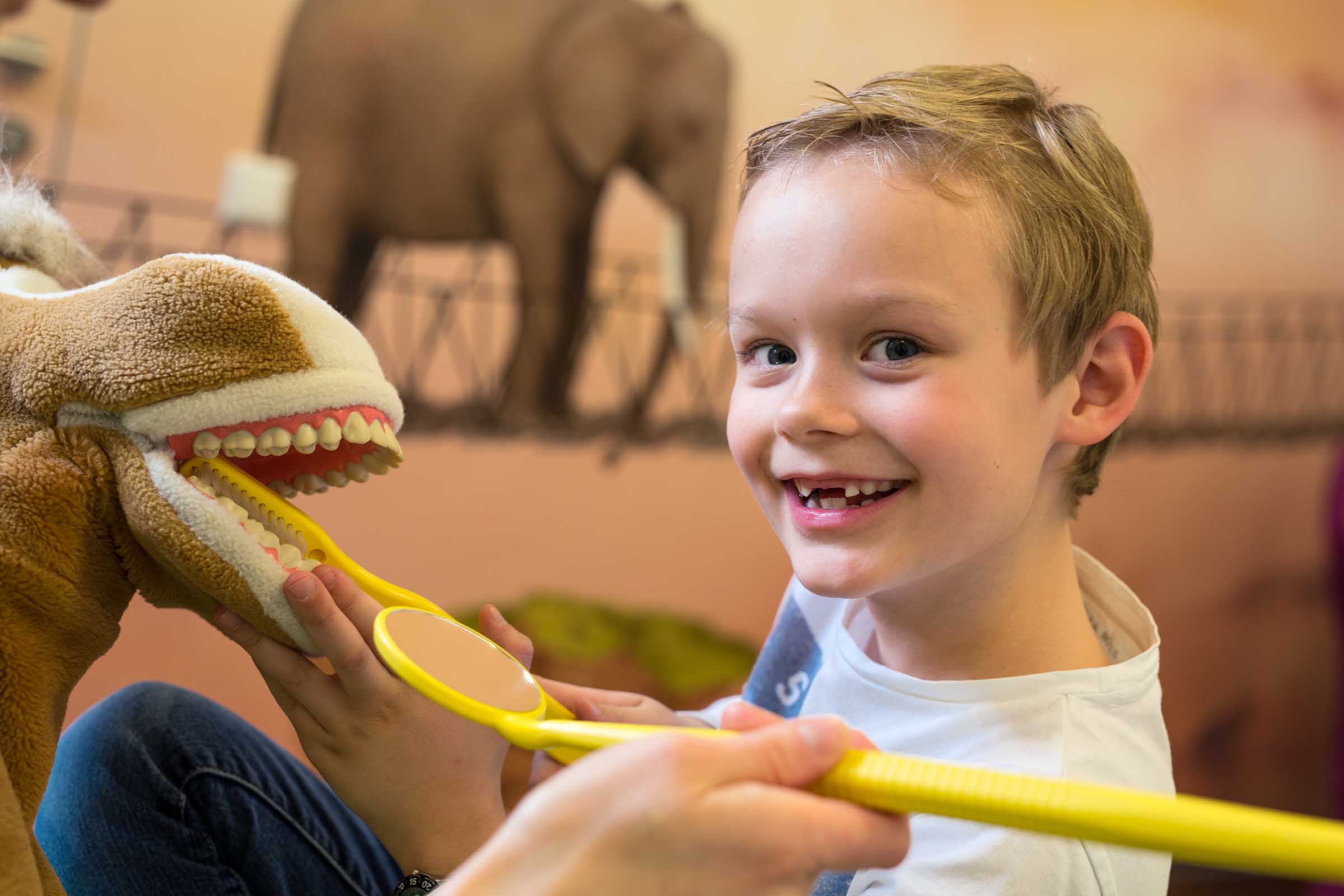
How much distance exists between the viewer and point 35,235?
665mm

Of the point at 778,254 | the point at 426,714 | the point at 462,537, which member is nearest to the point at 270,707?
the point at 462,537

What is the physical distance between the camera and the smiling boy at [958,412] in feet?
2.18

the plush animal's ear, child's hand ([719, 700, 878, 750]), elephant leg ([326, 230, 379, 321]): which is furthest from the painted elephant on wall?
child's hand ([719, 700, 878, 750])

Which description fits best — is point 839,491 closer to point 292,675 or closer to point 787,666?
point 787,666

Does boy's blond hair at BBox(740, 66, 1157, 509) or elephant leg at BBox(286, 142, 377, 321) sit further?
elephant leg at BBox(286, 142, 377, 321)

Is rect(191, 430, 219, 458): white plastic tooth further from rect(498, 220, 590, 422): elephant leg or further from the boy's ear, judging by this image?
rect(498, 220, 590, 422): elephant leg

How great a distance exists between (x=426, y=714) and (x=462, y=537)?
133 centimetres

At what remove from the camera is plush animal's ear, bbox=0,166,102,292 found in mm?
658

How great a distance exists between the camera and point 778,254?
0.70 metres

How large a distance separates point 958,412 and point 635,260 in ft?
4.87

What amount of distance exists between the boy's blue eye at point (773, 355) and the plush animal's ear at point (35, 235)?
437 mm

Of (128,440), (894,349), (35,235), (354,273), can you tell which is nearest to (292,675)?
(128,440)

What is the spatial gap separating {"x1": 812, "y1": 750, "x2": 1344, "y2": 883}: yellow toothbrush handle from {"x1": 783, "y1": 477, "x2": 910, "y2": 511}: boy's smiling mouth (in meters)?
0.30

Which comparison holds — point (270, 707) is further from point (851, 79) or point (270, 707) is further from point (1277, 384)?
point (1277, 384)
